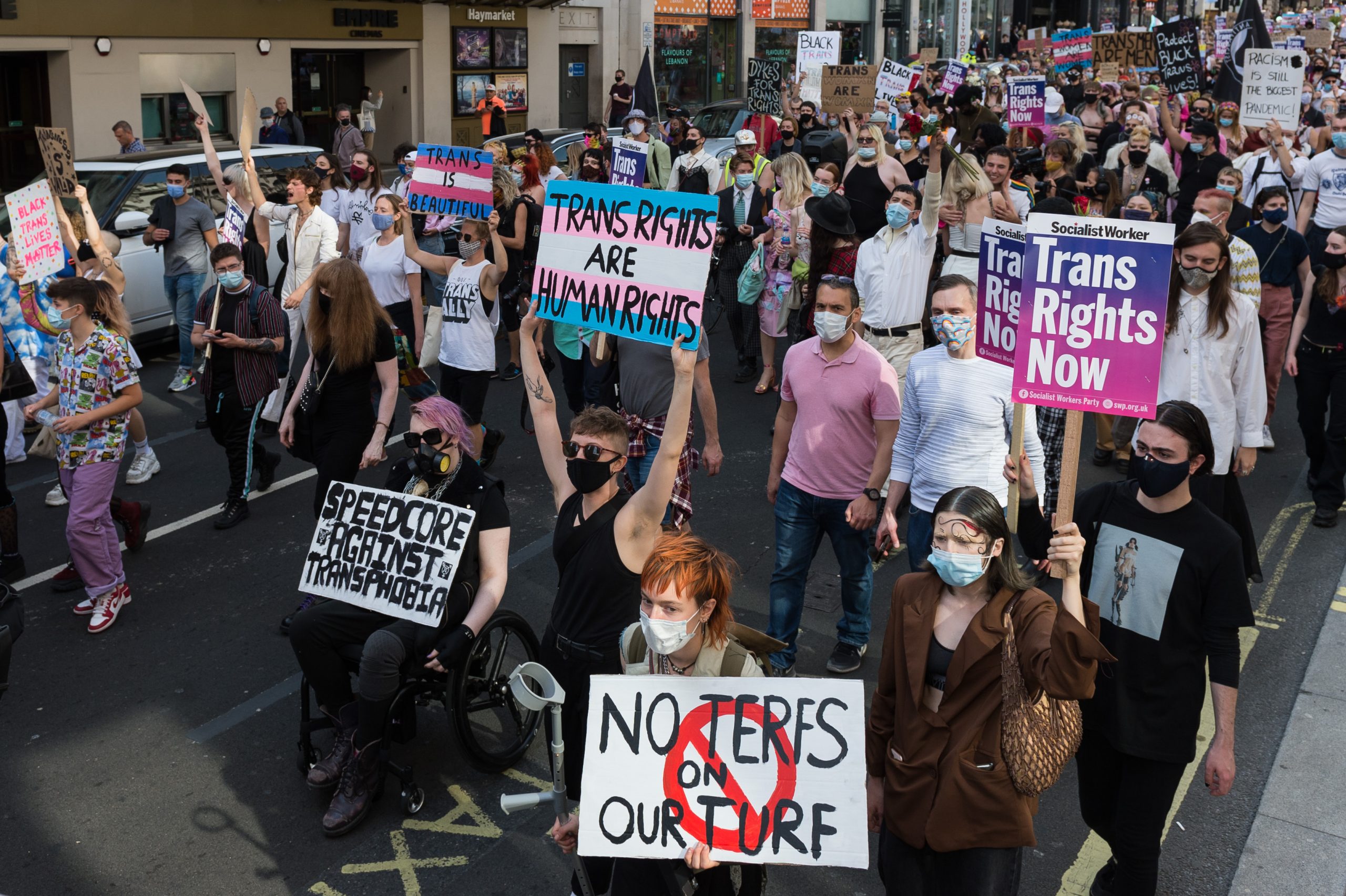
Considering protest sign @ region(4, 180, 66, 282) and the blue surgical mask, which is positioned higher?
protest sign @ region(4, 180, 66, 282)

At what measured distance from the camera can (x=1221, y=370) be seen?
6.61 meters

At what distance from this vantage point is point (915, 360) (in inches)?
227

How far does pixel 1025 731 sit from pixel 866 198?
30.5ft

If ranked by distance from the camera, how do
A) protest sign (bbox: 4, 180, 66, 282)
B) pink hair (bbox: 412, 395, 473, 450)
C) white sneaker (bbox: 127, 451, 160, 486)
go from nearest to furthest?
pink hair (bbox: 412, 395, 473, 450), protest sign (bbox: 4, 180, 66, 282), white sneaker (bbox: 127, 451, 160, 486)

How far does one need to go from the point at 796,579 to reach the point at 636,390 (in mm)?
1336

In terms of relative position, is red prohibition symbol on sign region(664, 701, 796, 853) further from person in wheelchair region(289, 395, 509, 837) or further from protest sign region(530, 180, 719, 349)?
person in wheelchair region(289, 395, 509, 837)

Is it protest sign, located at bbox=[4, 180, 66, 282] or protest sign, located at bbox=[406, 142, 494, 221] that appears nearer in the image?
protest sign, located at bbox=[4, 180, 66, 282]

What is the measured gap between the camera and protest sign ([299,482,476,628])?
5.20 metres

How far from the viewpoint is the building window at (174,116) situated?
23.2 m

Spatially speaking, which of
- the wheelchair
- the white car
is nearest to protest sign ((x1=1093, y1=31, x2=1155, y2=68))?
the white car

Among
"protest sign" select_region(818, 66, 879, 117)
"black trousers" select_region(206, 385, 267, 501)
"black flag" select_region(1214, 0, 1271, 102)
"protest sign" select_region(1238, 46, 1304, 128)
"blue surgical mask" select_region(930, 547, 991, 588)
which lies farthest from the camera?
"black flag" select_region(1214, 0, 1271, 102)

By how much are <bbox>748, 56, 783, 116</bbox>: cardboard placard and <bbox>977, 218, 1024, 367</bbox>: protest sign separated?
13124 millimetres

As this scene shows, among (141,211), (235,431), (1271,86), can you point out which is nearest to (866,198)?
(1271,86)

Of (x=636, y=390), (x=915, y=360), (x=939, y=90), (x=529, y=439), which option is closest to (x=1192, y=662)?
(x=915, y=360)
